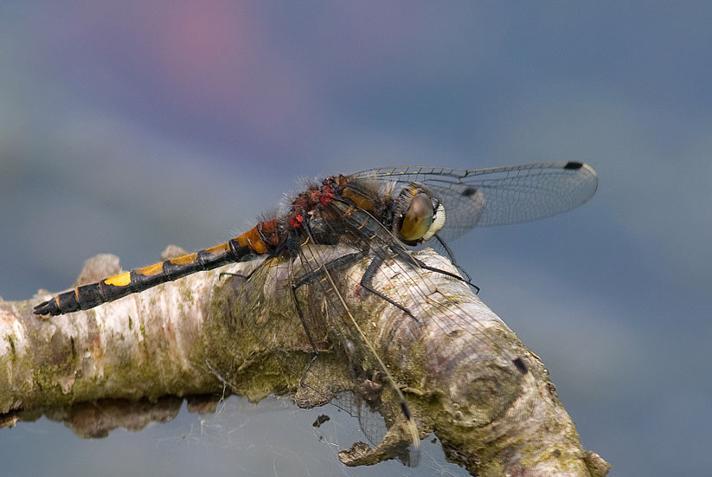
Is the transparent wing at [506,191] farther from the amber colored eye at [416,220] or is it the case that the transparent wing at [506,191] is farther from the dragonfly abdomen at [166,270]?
the dragonfly abdomen at [166,270]

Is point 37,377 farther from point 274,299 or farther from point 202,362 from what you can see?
point 274,299

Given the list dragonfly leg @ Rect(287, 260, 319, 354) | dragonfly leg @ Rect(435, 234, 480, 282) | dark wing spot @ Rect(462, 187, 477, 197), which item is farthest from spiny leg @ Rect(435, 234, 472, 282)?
dragonfly leg @ Rect(287, 260, 319, 354)

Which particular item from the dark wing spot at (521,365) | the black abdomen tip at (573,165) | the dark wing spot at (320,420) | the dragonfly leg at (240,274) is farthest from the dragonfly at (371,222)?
the dark wing spot at (521,365)

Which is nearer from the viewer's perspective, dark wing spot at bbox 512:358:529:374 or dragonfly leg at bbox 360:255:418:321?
dark wing spot at bbox 512:358:529:374

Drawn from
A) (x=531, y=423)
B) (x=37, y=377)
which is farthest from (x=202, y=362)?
(x=531, y=423)

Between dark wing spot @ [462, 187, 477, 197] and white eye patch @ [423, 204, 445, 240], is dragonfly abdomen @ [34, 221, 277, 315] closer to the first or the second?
white eye patch @ [423, 204, 445, 240]

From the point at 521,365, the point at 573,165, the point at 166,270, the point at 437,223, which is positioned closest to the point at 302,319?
the point at 437,223

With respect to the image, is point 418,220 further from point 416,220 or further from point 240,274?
point 240,274

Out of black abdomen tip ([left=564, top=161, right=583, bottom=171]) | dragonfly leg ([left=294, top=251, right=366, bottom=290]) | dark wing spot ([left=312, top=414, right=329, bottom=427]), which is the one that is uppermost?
black abdomen tip ([left=564, top=161, right=583, bottom=171])
